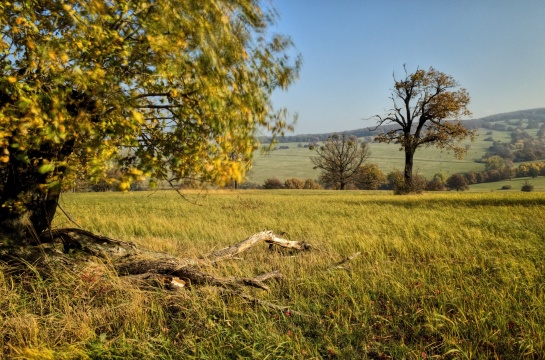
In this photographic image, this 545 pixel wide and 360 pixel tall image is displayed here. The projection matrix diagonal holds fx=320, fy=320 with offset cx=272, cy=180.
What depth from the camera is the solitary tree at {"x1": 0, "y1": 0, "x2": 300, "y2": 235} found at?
3.20m

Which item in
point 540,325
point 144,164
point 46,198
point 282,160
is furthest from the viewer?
point 282,160

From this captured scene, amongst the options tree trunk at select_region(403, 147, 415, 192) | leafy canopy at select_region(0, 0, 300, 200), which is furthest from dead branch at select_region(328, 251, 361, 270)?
tree trunk at select_region(403, 147, 415, 192)

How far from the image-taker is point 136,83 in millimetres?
4902

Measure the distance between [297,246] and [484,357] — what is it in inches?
181

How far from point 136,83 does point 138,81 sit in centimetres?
17

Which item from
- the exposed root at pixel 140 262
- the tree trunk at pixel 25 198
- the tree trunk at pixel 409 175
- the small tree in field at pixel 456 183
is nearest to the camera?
the exposed root at pixel 140 262

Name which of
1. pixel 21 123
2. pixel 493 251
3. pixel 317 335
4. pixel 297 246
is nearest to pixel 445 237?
pixel 493 251

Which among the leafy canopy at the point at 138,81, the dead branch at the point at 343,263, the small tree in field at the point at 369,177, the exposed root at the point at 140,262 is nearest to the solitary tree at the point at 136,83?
the leafy canopy at the point at 138,81

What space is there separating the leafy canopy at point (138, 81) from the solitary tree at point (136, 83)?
1cm

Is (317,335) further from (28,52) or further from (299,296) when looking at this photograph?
(28,52)

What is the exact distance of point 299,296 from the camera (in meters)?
4.70

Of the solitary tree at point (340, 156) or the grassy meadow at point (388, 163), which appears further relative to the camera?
the grassy meadow at point (388, 163)

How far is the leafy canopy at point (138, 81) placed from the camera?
3.19m

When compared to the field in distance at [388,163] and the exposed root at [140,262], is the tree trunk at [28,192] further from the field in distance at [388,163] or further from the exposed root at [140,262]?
the field in distance at [388,163]
